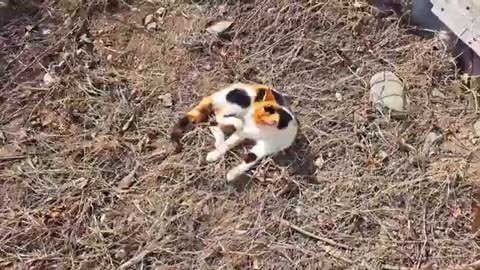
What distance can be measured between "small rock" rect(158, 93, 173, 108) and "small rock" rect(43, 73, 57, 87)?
0.43 meters

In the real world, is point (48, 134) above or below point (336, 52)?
below

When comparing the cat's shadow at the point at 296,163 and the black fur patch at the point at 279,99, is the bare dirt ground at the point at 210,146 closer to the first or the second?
the cat's shadow at the point at 296,163

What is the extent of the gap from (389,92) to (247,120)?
2.19 ft

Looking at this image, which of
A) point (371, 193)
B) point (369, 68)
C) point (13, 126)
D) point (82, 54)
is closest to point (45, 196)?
point (13, 126)

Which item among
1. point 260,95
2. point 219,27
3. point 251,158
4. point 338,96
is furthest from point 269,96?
point 219,27

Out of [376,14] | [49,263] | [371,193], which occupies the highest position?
[376,14]

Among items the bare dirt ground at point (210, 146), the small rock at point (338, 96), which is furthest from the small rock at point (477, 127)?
the small rock at point (338, 96)

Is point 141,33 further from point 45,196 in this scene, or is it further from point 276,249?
point 276,249

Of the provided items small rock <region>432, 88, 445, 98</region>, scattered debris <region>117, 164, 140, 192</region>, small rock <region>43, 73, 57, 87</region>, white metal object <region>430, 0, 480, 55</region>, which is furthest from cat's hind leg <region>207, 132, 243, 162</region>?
white metal object <region>430, 0, 480, 55</region>

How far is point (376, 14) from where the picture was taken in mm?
3598

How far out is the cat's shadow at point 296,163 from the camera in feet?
10.1

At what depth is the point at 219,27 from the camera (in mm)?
3504

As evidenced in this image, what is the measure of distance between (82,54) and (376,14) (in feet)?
4.17

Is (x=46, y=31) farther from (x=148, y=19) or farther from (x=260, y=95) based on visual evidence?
(x=260, y=95)
